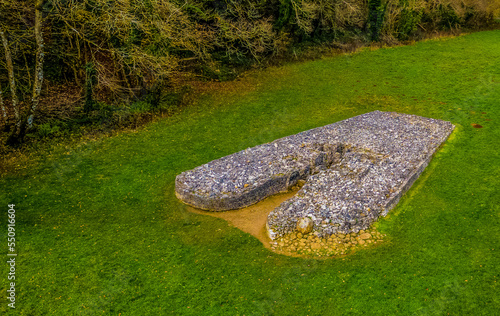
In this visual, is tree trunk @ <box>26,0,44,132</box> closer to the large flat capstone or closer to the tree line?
the tree line

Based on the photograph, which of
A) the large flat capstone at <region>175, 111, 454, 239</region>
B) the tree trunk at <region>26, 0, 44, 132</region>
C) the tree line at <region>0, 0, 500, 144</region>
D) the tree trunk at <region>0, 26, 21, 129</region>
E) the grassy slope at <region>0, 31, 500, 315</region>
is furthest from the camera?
the tree line at <region>0, 0, 500, 144</region>

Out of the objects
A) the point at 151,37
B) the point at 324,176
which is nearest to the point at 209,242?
the point at 324,176

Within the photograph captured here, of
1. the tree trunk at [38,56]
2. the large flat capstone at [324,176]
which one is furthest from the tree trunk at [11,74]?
the large flat capstone at [324,176]

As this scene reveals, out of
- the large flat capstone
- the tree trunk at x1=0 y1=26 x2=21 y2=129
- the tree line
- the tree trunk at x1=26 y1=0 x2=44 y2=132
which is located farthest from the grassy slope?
the tree line

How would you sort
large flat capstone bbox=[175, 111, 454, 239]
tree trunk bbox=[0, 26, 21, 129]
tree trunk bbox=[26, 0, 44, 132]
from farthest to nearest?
1. tree trunk bbox=[26, 0, 44, 132]
2. tree trunk bbox=[0, 26, 21, 129]
3. large flat capstone bbox=[175, 111, 454, 239]

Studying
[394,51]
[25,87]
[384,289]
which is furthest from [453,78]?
[25,87]

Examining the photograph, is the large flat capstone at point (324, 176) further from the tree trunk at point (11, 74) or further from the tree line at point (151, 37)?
the tree trunk at point (11, 74)

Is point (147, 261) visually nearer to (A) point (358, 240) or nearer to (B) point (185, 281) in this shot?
(B) point (185, 281)

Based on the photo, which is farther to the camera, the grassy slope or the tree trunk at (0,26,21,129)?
the tree trunk at (0,26,21,129)
